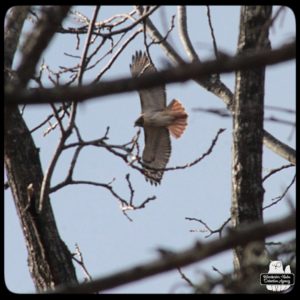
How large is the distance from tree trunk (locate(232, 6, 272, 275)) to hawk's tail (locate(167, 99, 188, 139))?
233cm

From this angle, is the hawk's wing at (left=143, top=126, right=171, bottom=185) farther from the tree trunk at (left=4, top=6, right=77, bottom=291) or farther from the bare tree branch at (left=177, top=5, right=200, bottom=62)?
the tree trunk at (left=4, top=6, right=77, bottom=291)

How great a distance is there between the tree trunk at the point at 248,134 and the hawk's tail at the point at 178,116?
2.33 meters

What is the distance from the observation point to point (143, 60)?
533 centimetres

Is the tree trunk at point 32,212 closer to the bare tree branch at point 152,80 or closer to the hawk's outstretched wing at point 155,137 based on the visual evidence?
the bare tree branch at point 152,80

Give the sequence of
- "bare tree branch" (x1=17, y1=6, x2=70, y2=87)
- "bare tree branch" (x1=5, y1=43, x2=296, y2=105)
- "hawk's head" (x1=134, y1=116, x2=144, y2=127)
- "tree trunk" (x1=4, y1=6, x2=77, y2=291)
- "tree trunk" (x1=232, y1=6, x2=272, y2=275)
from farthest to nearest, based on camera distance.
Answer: "hawk's head" (x1=134, y1=116, x2=144, y2=127)
"tree trunk" (x1=4, y1=6, x2=77, y2=291)
"tree trunk" (x1=232, y1=6, x2=272, y2=275)
"bare tree branch" (x1=17, y1=6, x2=70, y2=87)
"bare tree branch" (x1=5, y1=43, x2=296, y2=105)

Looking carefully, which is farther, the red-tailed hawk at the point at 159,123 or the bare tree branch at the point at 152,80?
the red-tailed hawk at the point at 159,123

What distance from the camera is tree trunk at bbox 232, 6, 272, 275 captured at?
3.23m

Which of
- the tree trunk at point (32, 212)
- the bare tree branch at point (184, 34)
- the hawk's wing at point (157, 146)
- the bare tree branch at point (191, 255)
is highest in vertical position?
the bare tree branch at point (184, 34)

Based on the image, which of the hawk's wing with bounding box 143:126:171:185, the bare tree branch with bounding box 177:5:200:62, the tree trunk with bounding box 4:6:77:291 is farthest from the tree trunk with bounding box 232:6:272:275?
the hawk's wing with bounding box 143:126:171:185

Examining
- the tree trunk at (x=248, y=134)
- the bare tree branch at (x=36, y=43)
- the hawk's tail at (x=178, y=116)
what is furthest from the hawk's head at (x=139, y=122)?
the bare tree branch at (x=36, y=43)

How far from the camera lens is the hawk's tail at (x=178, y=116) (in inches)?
224
